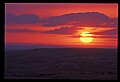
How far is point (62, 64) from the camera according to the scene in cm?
258

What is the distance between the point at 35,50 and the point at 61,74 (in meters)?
0.43

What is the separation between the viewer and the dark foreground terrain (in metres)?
2.41

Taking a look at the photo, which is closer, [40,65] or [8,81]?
[8,81]

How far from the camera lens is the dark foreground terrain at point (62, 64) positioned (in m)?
2.41

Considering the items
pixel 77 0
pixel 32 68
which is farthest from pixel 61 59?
pixel 77 0
